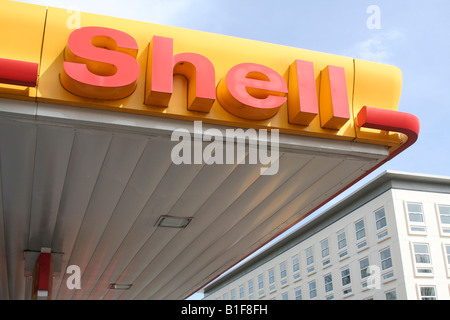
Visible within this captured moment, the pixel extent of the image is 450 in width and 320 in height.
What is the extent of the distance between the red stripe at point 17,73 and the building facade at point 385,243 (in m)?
39.3

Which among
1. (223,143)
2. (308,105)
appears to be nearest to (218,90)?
(223,143)

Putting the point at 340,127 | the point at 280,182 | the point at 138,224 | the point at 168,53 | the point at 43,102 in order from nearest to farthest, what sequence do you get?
the point at 43,102, the point at 168,53, the point at 340,127, the point at 280,182, the point at 138,224

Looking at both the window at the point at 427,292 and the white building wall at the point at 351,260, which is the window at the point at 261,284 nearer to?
the white building wall at the point at 351,260

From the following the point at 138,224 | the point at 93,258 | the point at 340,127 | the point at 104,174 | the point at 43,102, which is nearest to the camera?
the point at 43,102

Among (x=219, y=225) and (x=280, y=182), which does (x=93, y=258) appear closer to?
(x=219, y=225)

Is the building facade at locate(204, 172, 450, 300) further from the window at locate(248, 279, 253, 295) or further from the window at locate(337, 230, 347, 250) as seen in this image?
the window at locate(248, 279, 253, 295)

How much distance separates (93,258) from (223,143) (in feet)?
17.1

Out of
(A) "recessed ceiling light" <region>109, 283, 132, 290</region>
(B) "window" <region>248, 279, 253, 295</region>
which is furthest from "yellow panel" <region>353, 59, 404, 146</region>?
(B) "window" <region>248, 279, 253, 295</region>

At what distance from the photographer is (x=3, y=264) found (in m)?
10.1

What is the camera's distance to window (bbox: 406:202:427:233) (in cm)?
4238

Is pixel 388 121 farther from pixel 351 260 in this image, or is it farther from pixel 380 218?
pixel 351 260

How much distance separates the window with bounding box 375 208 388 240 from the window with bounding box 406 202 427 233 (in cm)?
199
